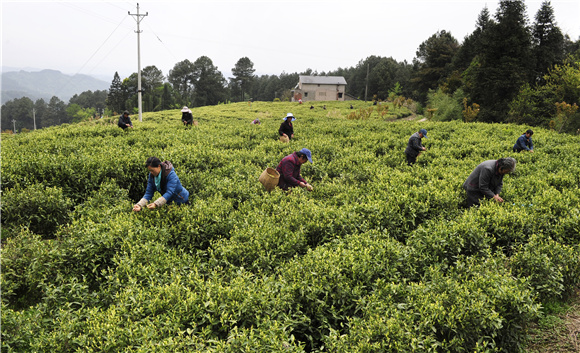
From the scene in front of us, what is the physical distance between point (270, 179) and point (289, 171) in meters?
0.55

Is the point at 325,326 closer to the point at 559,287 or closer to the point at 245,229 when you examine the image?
the point at 245,229

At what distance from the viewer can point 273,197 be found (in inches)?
317

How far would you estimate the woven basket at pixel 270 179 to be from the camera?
8711 mm

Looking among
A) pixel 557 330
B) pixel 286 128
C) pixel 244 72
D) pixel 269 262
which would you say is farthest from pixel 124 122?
pixel 244 72

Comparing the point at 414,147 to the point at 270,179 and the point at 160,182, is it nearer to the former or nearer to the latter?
the point at 270,179

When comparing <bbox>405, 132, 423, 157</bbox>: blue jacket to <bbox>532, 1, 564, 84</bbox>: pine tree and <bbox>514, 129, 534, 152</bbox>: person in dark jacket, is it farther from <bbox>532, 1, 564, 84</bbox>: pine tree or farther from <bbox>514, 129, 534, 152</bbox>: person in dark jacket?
<bbox>532, 1, 564, 84</bbox>: pine tree

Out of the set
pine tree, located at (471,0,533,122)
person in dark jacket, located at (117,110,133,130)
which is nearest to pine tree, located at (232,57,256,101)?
pine tree, located at (471,0,533,122)

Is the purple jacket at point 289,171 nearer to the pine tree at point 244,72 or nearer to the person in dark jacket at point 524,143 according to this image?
the person in dark jacket at point 524,143

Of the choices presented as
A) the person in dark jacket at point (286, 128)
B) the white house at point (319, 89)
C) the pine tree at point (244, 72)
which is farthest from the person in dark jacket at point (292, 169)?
the pine tree at point (244, 72)

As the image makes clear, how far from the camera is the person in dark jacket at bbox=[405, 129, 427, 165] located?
12.2 m

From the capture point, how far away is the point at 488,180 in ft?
25.5

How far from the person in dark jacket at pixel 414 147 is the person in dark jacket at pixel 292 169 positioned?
17.8ft

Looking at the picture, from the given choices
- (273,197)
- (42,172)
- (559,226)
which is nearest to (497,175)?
(559,226)

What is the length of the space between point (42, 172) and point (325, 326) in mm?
8179
